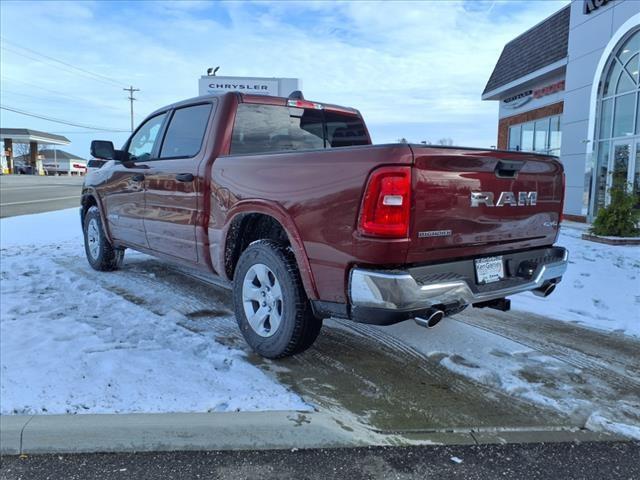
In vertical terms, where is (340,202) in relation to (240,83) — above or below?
below

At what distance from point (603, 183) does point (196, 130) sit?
12.4m

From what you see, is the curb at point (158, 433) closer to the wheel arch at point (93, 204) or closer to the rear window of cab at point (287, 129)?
the rear window of cab at point (287, 129)

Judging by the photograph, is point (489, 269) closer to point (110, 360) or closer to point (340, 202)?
point (340, 202)

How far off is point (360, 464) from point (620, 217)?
922cm

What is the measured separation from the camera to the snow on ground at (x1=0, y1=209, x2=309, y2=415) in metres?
3.00

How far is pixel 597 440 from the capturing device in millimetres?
2768

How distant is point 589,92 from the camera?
1343cm

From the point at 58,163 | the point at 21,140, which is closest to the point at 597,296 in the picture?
the point at 21,140

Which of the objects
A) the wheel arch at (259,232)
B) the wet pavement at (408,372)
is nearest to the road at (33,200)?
the wheel arch at (259,232)

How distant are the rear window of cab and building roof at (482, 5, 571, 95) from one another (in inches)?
503

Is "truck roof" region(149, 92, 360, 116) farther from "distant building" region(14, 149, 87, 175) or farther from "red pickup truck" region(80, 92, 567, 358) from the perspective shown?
"distant building" region(14, 149, 87, 175)

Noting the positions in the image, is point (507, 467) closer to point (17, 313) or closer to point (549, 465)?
point (549, 465)

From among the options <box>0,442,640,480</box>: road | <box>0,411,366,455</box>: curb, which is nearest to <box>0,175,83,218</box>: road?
<box>0,411,366,455</box>: curb

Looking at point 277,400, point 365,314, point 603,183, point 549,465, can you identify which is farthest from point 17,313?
point 603,183
